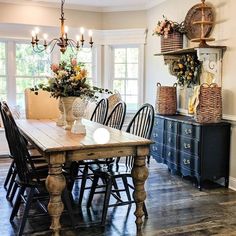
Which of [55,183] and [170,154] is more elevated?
[55,183]

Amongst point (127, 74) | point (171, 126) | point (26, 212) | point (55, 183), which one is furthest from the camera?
point (127, 74)

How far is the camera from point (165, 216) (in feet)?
10.4

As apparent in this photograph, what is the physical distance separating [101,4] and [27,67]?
1.72 meters

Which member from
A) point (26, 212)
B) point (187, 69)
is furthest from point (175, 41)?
point (26, 212)

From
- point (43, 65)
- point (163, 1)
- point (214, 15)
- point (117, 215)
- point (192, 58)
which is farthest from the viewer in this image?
point (43, 65)

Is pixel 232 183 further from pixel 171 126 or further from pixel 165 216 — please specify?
pixel 165 216

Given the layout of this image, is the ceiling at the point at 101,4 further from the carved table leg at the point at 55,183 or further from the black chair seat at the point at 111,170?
the carved table leg at the point at 55,183

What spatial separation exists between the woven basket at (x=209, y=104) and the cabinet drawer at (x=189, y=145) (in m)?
0.27

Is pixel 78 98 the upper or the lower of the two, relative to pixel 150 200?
upper

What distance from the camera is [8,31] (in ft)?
18.7

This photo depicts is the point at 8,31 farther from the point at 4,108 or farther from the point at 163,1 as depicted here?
the point at 4,108

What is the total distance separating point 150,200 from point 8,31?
383 cm

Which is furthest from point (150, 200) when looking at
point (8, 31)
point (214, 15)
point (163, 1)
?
point (8, 31)

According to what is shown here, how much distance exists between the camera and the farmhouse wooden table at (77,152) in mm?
2480
